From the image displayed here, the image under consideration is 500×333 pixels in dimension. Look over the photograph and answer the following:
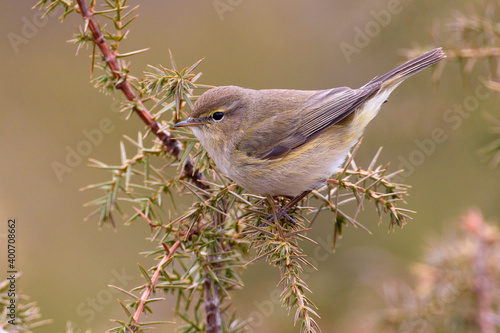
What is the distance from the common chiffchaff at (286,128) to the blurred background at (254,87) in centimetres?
32

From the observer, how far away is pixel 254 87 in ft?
19.5

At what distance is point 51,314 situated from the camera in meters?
4.84

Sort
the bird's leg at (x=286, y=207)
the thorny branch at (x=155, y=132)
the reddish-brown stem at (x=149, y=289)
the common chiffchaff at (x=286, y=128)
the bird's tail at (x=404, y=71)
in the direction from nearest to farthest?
the reddish-brown stem at (x=149, y=289)
the thorny branch at (x=155, y=132)
the bird's leg at (x=286, y=207)
the common chiffchaff at (x=286, y=128)
the bird's tail at (x=404, y=71)

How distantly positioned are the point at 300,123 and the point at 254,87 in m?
2.14

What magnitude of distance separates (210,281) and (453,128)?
2.51m

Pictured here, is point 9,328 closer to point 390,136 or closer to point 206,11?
point 390,136

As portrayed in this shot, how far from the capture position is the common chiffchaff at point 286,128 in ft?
11.4

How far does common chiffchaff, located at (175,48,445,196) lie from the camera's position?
3465 mm

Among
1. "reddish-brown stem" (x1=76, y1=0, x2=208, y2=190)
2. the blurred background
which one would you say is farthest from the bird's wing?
"reddish-brown stem" (x1=76, y1=0, x2=208, y2=190)

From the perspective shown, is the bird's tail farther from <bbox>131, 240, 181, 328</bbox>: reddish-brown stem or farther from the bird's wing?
<bbox>131, 240, 181, 328</bbox>: reddish-brown stem

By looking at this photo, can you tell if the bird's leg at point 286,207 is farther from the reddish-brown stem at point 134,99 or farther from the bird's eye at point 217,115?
the bird's eye at point 217,115

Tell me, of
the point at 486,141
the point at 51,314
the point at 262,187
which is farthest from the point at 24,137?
the point at 486,141

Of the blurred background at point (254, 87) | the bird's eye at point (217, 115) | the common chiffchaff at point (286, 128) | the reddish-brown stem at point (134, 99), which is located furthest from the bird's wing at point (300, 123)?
the reddish-brown stem at point (134, 99)

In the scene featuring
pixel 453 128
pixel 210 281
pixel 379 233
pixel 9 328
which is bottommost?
pixel 379 233
